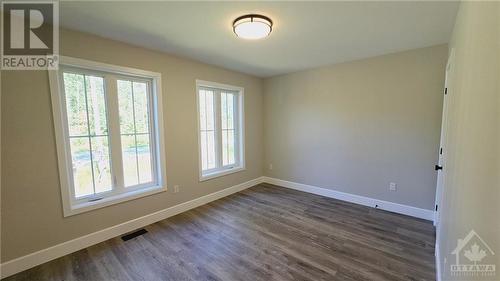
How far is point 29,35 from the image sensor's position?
6.54 ft

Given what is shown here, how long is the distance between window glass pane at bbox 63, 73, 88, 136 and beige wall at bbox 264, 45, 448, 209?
10.9 ft

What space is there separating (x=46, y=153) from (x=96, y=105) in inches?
28.2

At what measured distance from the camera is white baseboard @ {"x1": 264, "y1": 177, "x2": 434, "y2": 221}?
297 cm

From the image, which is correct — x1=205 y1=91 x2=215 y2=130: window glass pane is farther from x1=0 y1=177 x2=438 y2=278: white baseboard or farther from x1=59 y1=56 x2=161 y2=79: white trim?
x1=0 y1=177 x2=438 y2=278: white baseboard

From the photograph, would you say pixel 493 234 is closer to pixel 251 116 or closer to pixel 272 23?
pixel 272 23

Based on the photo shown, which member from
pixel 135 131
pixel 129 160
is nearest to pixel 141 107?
pixel 135 131

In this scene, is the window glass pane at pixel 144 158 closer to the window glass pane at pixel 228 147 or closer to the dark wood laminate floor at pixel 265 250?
the dark wood laminate floor at pixel 265 250

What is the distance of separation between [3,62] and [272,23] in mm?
2525

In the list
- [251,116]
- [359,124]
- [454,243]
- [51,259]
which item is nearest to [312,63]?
[359,124]

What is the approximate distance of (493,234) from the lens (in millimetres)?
681

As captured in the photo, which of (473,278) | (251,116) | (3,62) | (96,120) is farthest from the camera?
(251,116)

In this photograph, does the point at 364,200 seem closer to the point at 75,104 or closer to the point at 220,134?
the point at 220,134

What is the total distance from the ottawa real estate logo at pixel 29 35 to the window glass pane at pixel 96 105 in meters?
0.39

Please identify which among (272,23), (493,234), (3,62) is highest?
(272,23)
